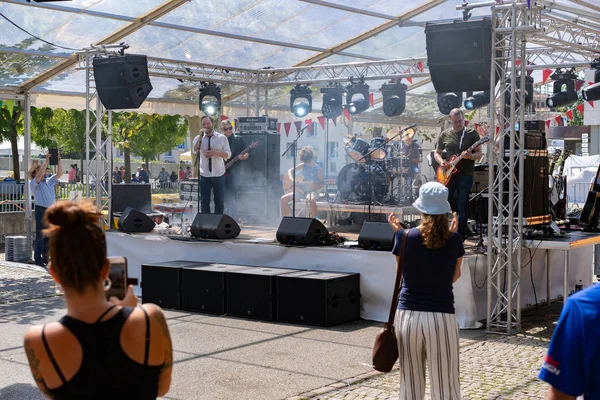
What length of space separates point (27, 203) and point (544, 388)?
10.7 meters

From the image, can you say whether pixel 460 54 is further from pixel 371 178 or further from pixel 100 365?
pixel 371 178

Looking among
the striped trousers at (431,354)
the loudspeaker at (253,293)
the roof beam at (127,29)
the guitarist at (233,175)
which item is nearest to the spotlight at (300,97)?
the guitarist at (233,175)

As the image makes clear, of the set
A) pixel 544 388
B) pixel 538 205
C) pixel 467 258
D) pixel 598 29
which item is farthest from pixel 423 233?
pixel 598 29

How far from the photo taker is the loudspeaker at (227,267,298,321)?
8.46 meters

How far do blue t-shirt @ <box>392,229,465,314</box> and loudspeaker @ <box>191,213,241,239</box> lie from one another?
5.70 metres

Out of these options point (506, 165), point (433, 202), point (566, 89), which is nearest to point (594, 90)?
point (566, 89)

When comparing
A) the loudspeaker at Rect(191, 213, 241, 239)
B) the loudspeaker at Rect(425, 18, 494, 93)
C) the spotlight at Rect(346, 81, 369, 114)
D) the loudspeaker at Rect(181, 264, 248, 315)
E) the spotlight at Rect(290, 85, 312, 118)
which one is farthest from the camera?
the spotlight at Rect(290, 85, 312, 118)

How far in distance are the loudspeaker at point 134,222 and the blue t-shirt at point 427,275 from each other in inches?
268

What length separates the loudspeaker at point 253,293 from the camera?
27.8 ft

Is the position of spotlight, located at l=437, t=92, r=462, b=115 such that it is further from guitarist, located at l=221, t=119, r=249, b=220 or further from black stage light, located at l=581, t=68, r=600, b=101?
guitarist, located at l=221, t=119, r=249, b=220

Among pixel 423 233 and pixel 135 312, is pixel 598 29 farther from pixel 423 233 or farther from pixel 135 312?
pixel 135 312

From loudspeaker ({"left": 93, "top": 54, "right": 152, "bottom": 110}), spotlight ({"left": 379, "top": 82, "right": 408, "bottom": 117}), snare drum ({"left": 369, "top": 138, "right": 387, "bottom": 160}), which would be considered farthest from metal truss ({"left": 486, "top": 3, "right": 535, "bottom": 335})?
snare drum ({"left": 369, "top": 138, "right": 387, "bottom": 160})

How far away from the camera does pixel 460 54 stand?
8008mm

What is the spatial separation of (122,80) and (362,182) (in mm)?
5232
